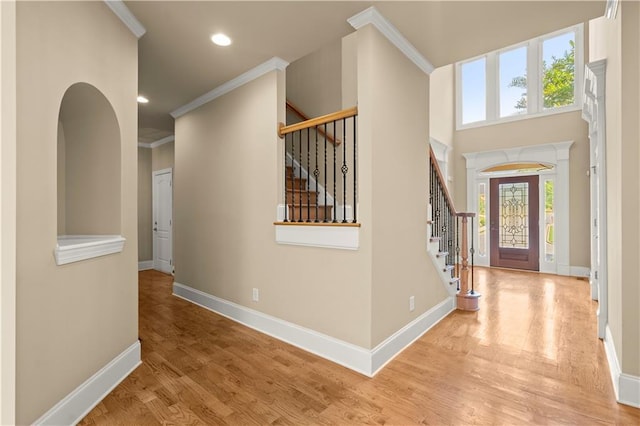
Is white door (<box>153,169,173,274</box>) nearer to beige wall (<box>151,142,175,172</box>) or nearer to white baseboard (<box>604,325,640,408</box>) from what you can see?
beige wall (<box>151,142,175,172</box>)

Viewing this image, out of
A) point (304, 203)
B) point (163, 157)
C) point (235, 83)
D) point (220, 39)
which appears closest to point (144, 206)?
point (163, 157)

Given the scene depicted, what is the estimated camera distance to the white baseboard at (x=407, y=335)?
7.94ft

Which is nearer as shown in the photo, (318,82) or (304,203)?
(304,203)

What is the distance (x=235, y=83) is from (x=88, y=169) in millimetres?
1720

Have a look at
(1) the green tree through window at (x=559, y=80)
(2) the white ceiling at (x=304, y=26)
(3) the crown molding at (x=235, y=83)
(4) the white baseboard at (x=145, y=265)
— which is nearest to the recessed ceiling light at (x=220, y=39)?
(2) the white ceiling at (x=304, y=26)

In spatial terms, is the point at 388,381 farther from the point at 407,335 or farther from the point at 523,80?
the point at 523,80

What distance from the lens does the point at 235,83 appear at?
3.49 metres

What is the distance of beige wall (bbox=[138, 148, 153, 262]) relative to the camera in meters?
6.50

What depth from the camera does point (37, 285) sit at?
1.64 m

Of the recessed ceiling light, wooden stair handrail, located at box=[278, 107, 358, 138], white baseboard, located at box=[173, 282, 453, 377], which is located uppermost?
the recessed ceiling light

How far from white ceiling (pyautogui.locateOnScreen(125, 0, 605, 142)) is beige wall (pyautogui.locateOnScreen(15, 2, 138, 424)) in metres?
0.45

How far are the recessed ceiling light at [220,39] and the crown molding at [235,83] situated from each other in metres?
0.45

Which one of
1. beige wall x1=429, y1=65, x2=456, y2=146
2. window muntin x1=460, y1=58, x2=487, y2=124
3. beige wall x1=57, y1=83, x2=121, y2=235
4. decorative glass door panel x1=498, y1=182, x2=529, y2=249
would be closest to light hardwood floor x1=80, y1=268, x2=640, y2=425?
beige wall x1=57, y1=83, x2=121, y2=235

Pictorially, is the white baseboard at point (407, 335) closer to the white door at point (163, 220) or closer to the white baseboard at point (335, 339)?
the white baseboard at point (335, 339)
